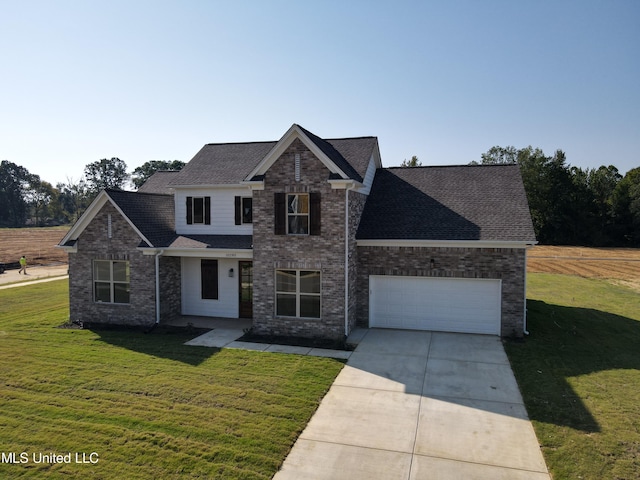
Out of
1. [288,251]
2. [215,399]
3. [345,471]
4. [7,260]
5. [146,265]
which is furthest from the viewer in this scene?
[7,260]

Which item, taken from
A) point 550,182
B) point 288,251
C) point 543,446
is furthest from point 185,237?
point 550,182

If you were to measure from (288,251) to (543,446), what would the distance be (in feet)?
30.6

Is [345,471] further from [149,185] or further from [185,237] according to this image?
[149,185]

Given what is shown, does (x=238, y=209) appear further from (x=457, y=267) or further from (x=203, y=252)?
(x=457, y=267)

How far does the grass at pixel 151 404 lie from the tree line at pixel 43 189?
339 feet

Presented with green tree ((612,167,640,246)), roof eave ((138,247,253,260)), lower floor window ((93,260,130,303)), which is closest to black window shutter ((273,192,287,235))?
roof eave ((138,247,253,260))

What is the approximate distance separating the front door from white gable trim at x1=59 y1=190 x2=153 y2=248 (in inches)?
150

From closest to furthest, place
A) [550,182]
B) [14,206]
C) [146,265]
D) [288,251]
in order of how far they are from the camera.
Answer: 1. [288,251]
2. [146,265]
3. [550,182]
4. [14,206]

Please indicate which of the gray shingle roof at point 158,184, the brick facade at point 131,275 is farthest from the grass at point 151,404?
the gray shingle roof at point 158,184

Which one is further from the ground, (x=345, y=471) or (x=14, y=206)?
(x=14, y=206)

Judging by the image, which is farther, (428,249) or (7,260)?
(7,260)

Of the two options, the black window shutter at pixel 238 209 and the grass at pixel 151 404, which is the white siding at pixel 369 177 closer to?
the black window shutter at pixel 238 209

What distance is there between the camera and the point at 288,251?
50.1 ft

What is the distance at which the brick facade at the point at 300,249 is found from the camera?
14.9m
